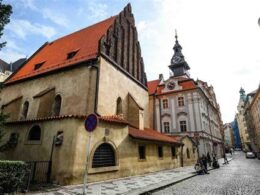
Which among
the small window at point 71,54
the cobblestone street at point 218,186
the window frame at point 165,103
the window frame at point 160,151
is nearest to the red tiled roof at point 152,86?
the window frame at point 165,103

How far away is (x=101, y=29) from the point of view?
1870cm

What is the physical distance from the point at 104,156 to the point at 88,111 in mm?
3776

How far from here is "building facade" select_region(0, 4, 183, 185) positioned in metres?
9.77

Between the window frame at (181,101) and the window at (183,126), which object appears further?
the window frame at (181,101)

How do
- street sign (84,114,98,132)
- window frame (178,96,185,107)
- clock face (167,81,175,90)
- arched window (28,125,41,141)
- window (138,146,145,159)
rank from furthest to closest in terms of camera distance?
1. clock face (167,81,175,90)
2. window frame (178,96,185,107)
3. window (138,146,145,159)
4. arched window (28,125,41,141)
5. street sign (84,114,98,132)

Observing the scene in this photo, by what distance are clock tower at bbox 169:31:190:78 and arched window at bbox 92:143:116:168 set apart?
3217cm

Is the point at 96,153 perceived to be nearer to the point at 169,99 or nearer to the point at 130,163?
the point at 130,163

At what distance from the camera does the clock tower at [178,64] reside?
4006cm

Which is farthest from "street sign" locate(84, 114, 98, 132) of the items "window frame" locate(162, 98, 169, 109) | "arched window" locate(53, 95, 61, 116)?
"window frame" locate(162, 98, 169, 109)

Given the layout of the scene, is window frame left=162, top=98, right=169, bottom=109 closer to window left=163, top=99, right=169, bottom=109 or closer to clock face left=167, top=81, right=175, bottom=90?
window left=163, top=99, right=169, bottom=109

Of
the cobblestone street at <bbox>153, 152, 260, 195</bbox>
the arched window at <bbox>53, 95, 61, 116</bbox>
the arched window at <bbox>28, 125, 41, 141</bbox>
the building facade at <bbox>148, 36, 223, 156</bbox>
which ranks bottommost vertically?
the cobblestone street at <bbox>153, 152, 260, 195</bbox>

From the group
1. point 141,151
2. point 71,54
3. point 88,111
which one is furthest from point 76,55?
point 141,151

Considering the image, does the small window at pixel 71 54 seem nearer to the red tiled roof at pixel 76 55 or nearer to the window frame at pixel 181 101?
the red tiled roof at pixel 76 55

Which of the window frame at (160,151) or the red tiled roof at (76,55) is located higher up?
the red tiled roof at (76,55)
